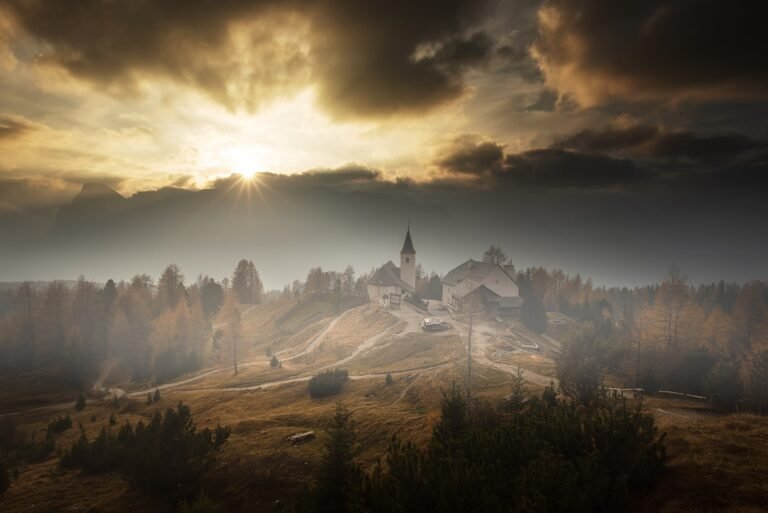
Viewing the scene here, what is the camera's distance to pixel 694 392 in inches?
1555

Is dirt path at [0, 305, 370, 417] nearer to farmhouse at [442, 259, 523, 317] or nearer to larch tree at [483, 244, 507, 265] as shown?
farmhouse at [442, 259, 523, 317]

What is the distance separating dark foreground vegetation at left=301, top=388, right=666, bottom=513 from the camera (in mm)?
10289

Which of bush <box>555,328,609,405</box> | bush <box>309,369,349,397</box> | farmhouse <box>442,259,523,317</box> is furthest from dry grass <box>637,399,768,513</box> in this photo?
farmhouse <box>442,259,523,317</box>

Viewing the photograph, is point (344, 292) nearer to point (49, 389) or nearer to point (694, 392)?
point (49, 389)

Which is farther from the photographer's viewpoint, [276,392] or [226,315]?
[226,315]

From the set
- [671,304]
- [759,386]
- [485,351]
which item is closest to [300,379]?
[485,351]

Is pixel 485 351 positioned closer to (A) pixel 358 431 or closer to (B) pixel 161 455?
(A) pixel 358 431

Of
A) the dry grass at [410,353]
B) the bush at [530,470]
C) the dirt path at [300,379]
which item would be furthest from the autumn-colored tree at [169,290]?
the bush at [530,470]

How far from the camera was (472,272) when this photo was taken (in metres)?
86.5

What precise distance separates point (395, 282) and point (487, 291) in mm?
24929

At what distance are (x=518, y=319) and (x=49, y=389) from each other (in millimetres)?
95522

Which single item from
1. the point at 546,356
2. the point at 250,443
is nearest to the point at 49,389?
the point at 250,443

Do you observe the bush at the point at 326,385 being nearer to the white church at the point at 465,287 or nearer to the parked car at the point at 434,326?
the parked car at the point at 434,326

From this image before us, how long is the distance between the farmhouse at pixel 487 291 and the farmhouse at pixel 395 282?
12537 millimetres
